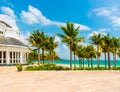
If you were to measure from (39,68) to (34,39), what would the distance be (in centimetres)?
1283

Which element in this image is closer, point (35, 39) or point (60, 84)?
point (60, 84)

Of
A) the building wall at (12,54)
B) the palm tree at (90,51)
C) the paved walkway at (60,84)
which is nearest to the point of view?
the paved walkway at (60,84)

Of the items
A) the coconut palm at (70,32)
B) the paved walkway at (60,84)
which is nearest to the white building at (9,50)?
the coconut palm at (70,32)

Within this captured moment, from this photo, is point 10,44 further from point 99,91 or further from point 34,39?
point 99,91

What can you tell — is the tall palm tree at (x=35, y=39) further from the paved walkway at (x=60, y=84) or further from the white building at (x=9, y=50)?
the paved walkway at (x=60, y=84)

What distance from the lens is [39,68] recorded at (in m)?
34.8

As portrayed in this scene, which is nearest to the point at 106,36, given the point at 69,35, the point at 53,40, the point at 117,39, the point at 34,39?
the point at 117,39

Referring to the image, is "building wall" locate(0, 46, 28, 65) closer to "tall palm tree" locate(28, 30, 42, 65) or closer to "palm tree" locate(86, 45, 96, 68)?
"tall palm tree" locate(28, 30, 42, 65)

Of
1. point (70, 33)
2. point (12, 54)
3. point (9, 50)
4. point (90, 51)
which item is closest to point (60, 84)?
point (70, 33)

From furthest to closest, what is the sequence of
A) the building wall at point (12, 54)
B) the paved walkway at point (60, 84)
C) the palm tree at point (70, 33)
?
1. the building wall at point (12, 54)
2. the palm tree at point (70, 33)
3. the paved walkway at point (60, 84)

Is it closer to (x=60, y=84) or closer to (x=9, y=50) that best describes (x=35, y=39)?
(x=9, y=50)

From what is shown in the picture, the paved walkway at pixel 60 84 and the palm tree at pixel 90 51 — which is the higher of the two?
the palm tree at pixel 90 51

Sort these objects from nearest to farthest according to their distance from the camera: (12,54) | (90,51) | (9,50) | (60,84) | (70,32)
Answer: (60,84) < (70,32) < (9,50) < (12,54) < (90,51)

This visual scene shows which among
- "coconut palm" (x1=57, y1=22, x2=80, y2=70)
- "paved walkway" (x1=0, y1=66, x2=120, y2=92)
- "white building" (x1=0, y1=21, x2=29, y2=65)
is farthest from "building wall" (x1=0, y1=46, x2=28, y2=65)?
"paved walkway" (x1=0, y1=66, x2=120, y2=92)
